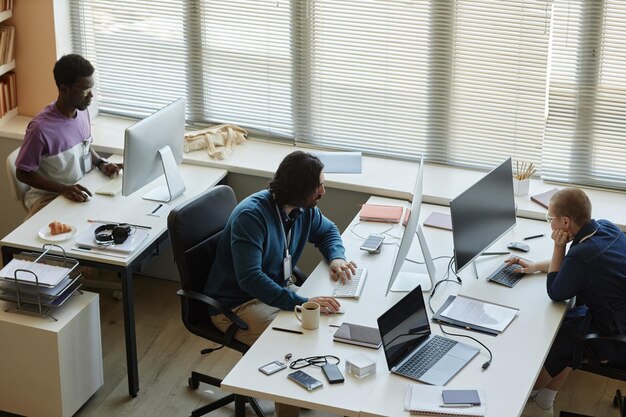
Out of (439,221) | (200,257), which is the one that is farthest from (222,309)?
(439,221)

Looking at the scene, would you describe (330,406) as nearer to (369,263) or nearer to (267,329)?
(267,329)

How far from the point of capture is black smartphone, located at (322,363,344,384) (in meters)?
3.65

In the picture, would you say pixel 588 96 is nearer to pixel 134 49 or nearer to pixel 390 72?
pixel 390 72

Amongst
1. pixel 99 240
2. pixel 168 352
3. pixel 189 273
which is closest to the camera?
pixel 189 273

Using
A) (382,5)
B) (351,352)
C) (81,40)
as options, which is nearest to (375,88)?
(382,5)

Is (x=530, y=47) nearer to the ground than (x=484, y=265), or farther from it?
farther from it

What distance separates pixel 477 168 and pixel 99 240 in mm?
2266

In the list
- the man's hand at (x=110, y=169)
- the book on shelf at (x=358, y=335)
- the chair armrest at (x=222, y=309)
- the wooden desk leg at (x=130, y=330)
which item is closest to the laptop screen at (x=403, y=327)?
the book on shelf at (x=358, y=335)

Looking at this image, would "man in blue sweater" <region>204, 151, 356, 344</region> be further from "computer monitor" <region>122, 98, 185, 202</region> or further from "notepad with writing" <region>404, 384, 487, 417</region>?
"computer monitor" <region>122, 98, 185, 202</region>

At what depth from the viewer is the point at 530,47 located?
17.7ft

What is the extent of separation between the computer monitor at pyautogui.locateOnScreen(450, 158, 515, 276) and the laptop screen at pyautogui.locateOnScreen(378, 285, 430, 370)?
1.43 feet

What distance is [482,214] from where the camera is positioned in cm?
452

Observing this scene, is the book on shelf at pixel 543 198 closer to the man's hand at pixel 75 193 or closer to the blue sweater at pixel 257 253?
the blue sweater at pixel 257 253

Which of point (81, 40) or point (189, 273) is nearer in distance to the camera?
point (189, 273)
